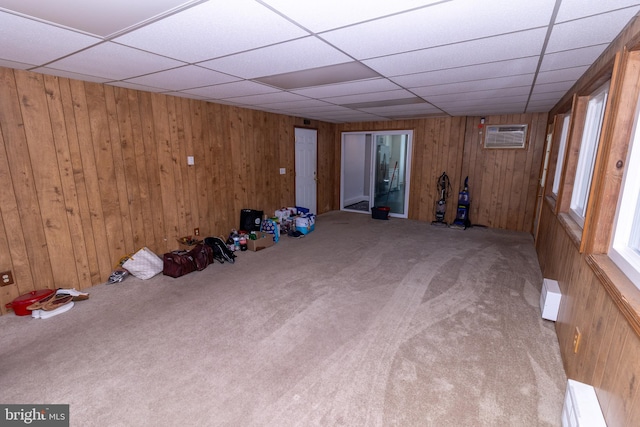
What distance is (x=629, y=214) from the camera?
1668 millimetres

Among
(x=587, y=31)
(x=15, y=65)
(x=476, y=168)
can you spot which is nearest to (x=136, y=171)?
(x=15, y=65)

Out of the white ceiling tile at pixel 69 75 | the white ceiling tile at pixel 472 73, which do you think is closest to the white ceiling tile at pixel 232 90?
the white ceiling tile at pixel 69 75

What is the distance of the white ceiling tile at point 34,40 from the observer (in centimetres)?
170

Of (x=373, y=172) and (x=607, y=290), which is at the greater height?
(x=373, y=172)

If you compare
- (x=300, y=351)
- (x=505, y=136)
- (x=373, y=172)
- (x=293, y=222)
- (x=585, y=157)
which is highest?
(x=505, y=136)

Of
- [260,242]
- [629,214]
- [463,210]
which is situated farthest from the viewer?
[463,210]

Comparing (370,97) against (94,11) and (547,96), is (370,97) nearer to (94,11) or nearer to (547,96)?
(547,96)

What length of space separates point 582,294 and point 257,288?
2.80 meters

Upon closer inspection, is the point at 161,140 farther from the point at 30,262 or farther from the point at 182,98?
Result: the point at 30,262

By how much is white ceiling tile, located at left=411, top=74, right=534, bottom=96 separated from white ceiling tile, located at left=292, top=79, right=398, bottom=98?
432 millimetres

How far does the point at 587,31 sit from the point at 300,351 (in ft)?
9.37

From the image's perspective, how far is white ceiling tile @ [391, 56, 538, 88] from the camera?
8.02 ft

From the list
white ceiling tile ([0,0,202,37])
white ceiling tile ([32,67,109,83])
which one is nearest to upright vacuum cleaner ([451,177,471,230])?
white ceiling tile ([0,0,202,37])

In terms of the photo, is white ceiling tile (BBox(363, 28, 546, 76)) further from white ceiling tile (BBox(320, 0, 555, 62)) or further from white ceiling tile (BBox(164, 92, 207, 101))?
white ceiling tile (BBox(164, 92, 207, 101))
